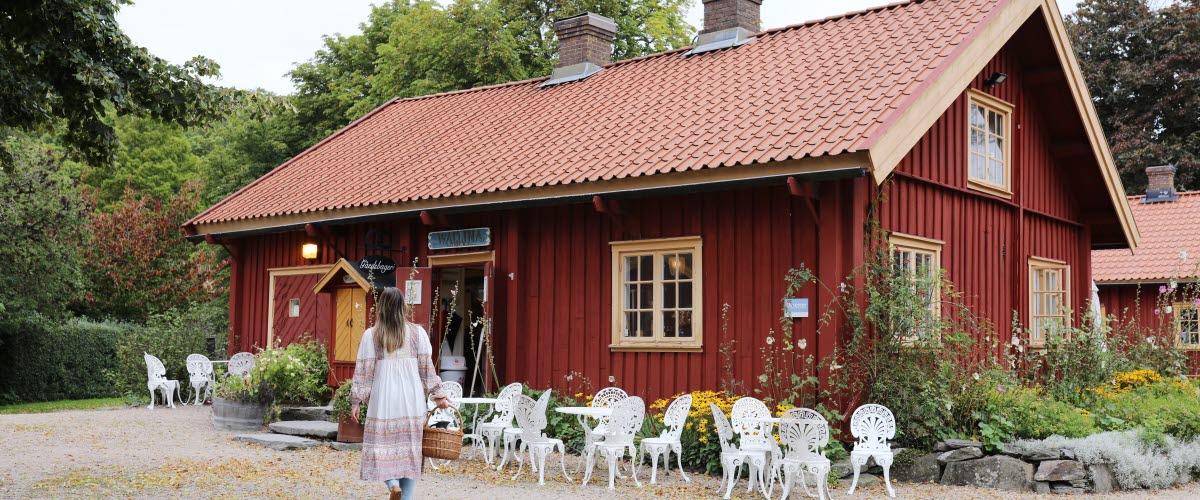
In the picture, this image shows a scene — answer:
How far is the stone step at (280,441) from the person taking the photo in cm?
1308

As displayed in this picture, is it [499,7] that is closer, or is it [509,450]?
[509,450]

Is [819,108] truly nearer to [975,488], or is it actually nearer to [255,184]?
[975,488]

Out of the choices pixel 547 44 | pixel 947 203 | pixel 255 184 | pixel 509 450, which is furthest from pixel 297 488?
pixel 547 44

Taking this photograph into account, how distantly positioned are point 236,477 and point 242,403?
Answer: 428 cm

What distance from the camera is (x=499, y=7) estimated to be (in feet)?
99.3

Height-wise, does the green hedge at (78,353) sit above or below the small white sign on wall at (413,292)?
below

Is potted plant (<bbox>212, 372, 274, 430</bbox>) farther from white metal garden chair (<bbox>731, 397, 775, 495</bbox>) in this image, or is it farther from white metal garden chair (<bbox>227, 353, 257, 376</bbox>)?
white metal garden chair (<bbox>731, 397, 775, 495</bbox>)

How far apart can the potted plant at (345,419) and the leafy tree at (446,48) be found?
51.7ft

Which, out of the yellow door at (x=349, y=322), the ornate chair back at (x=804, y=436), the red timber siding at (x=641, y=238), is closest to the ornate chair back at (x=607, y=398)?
the red timber siding at (x=641, y=238)

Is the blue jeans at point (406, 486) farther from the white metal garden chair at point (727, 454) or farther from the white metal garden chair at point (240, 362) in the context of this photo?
the white metal garden chair at point (240, 362)

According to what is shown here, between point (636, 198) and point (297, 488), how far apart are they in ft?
15.8

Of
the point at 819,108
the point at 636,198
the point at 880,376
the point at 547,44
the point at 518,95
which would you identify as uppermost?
the point at 547,44

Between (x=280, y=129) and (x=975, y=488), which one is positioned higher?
(x=280, y=129)

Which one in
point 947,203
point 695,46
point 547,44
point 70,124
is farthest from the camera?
point 547,44
